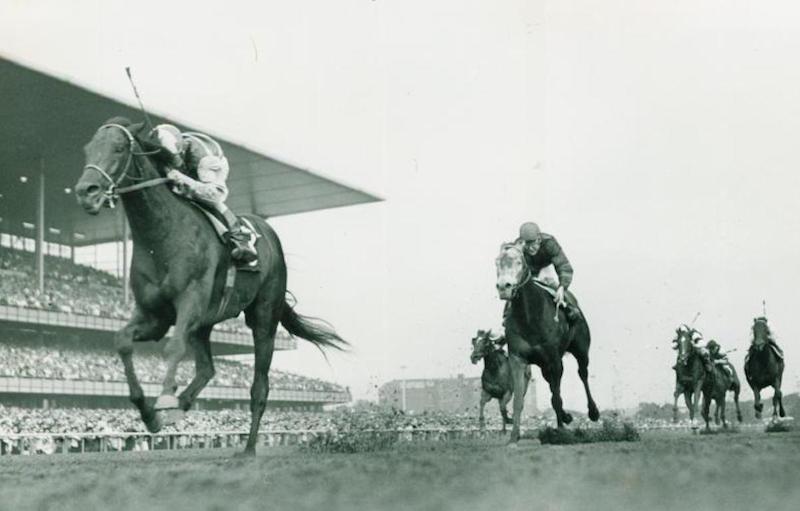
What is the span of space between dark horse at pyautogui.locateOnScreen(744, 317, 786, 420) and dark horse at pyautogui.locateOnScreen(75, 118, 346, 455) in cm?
1498

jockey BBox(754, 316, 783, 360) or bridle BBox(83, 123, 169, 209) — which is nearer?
bridle BBox(83, 123, 169, 209)

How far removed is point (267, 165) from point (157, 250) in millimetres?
42346

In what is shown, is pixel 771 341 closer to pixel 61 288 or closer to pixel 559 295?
pixel 559 295

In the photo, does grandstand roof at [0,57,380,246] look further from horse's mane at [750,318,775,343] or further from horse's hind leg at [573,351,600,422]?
horse's hind leg at [573,351,600,422]

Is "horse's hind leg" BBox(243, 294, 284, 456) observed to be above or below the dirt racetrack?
above

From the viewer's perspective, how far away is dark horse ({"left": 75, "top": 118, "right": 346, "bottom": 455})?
26.2 ft

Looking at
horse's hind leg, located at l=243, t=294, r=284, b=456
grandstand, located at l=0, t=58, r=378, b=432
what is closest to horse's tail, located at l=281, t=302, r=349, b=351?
horse's hind leg, located at l=243, t=294, r=284, b=456

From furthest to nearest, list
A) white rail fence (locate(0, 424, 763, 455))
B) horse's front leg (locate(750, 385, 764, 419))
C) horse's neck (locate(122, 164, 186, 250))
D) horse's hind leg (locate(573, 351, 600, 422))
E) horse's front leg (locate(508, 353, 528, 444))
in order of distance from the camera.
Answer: horse's front leg (locate(750, 385, 764, 419)), white rail fence (locate(0, 424, 763, 455)), horse's hind leg (locate(573, 351, 600, 422)), horse's front leg (locate(508, 353, 528, 444)), horse's neck (locate(122, 164, 186, 250))

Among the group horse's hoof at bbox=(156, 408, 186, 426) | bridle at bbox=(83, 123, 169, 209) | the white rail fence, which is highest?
bridle at bbox=(83, 123, 169, 209)

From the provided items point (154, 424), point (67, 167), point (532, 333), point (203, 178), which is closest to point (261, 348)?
point (203, 178)

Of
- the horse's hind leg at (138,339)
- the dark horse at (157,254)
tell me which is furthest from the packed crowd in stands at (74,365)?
the horse's hind leg at (138,339)

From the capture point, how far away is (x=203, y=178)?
9.13 meters

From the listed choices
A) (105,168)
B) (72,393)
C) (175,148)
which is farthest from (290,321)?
(72,393)

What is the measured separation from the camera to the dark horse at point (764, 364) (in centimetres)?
2164
